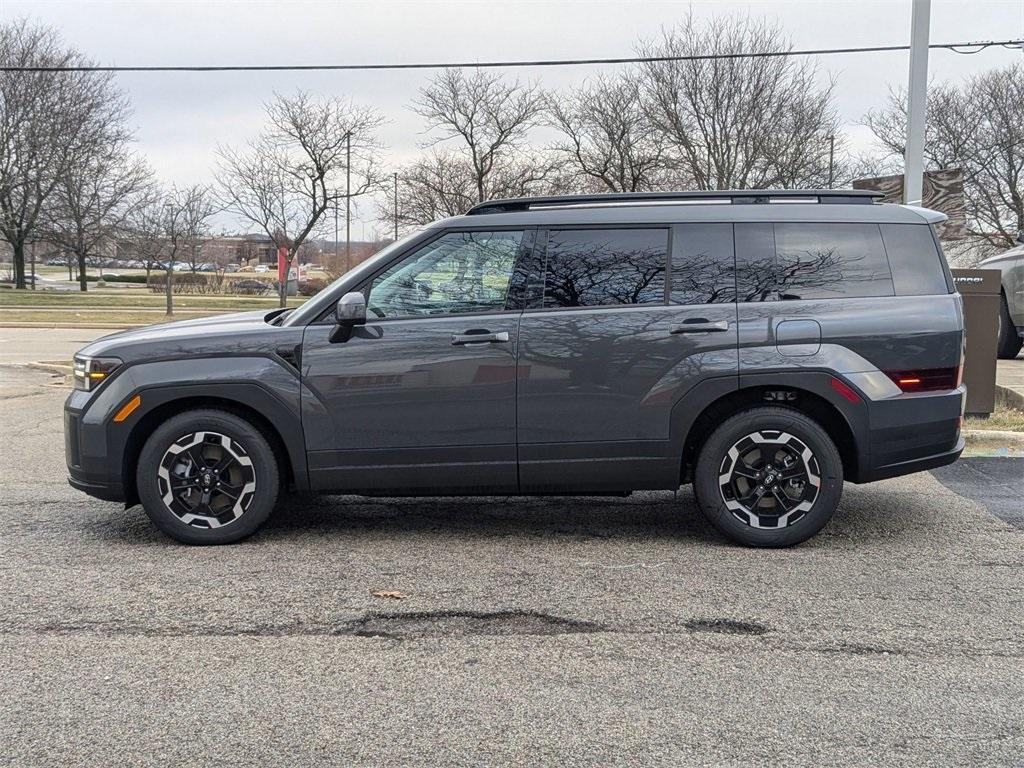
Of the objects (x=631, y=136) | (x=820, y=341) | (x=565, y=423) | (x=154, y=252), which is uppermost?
(x=631, y=136)

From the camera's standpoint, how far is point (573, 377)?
16.8ft

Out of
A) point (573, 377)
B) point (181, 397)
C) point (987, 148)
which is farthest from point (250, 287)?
point (573, 377)

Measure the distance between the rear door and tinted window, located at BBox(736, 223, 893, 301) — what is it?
0.41 feet

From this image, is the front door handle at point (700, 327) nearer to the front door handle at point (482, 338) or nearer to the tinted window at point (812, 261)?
the tinted window at point (812, 261)

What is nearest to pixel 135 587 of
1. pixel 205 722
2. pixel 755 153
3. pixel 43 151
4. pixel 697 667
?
pixel 205 722

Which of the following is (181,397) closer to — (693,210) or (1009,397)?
(693,210)

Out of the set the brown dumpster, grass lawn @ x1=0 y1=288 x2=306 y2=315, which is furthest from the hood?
grass lawn @ x1=0 y1=288 x2=306 y2=315

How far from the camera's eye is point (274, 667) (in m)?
3.63

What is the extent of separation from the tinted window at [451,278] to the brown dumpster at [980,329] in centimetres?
519

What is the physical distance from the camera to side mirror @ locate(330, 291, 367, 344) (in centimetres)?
505

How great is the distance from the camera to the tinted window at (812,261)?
17.2 feet

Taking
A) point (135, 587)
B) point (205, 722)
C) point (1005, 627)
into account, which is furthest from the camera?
point (135, 587)

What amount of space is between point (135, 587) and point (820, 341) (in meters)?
3.72

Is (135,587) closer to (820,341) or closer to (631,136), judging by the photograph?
(820,341)
